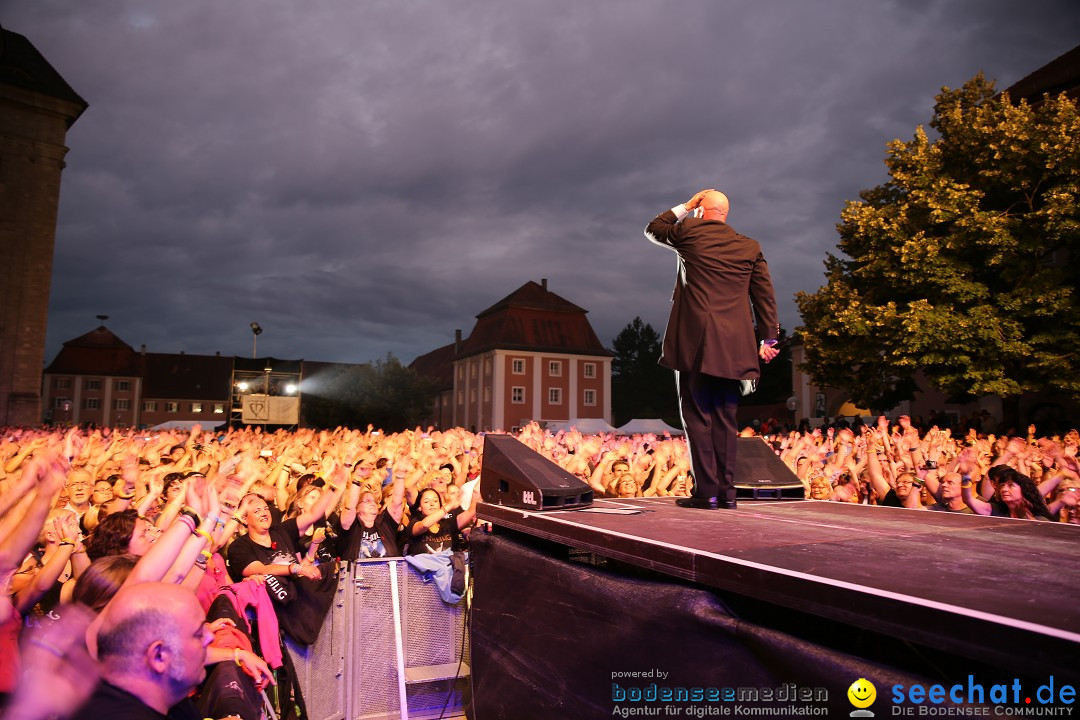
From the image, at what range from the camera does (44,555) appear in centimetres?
416

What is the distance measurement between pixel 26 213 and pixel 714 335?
35.0 m

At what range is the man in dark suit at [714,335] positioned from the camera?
12.1 feet

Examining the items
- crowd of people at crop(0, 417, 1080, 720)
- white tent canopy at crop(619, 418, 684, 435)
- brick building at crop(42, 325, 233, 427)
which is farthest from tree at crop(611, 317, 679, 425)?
crowd of people at crop(0, 417, 1080, 720)

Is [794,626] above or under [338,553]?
above

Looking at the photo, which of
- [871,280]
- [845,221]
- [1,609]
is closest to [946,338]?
[871,280]

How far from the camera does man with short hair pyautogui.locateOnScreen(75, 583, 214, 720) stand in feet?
6.83

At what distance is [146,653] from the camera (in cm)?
213

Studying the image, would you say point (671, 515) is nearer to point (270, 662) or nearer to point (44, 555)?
point (270, 662)

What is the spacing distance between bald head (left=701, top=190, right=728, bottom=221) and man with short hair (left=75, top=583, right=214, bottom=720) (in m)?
3.15

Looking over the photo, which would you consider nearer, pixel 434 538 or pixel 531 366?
pixel 434 538

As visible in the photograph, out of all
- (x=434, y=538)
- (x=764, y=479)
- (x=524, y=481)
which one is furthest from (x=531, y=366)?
(x=524, y=481)

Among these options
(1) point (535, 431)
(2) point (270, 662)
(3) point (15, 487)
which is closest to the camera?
(3) point (15, 487)

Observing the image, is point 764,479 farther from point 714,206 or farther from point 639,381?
point 639,381

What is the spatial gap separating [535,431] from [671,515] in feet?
27.2
